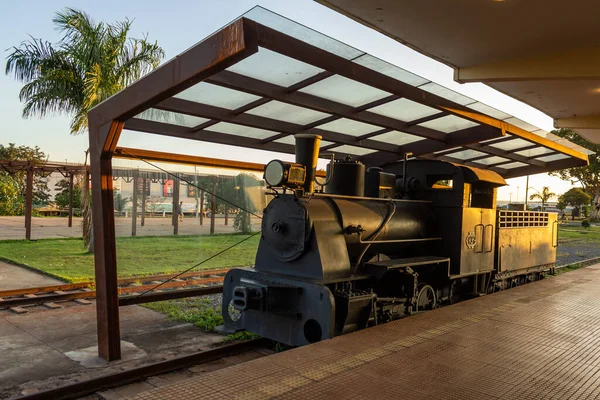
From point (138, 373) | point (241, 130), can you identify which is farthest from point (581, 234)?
point (138, 373)

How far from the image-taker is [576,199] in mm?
62875

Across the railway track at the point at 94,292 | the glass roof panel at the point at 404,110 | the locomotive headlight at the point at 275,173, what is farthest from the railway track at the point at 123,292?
the glass roof panel at the point at 404,110

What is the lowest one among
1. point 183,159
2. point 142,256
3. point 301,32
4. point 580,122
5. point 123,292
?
point 123,292

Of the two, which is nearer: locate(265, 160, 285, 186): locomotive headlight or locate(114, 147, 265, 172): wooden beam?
locate(265, 160, 285, 186): locomotive headlight

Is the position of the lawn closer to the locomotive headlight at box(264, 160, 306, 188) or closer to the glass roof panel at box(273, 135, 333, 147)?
the glass roof panel at box(273, 135, 333, 147)

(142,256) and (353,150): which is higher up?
(353,150)

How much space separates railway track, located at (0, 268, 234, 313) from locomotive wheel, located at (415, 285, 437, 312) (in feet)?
12.3

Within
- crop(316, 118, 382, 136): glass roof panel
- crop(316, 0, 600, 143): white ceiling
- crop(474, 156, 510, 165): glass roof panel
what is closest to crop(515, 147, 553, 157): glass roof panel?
crop(474, 156, 510, 165): glass roof panel

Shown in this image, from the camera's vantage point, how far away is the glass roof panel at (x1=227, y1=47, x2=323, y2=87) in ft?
18.1

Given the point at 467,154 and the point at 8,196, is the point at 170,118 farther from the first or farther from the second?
the point at 8,196

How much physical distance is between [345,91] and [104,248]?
3961mm

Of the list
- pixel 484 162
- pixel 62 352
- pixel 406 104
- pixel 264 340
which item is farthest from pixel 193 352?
pixel 484 162

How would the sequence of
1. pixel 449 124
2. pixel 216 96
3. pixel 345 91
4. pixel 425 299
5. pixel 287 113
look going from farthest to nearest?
pixel 449 124, pixel 425 299, pixel 287 113, pixel 345 91, pixel 216 96

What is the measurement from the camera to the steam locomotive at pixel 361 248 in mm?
Result: 5883
